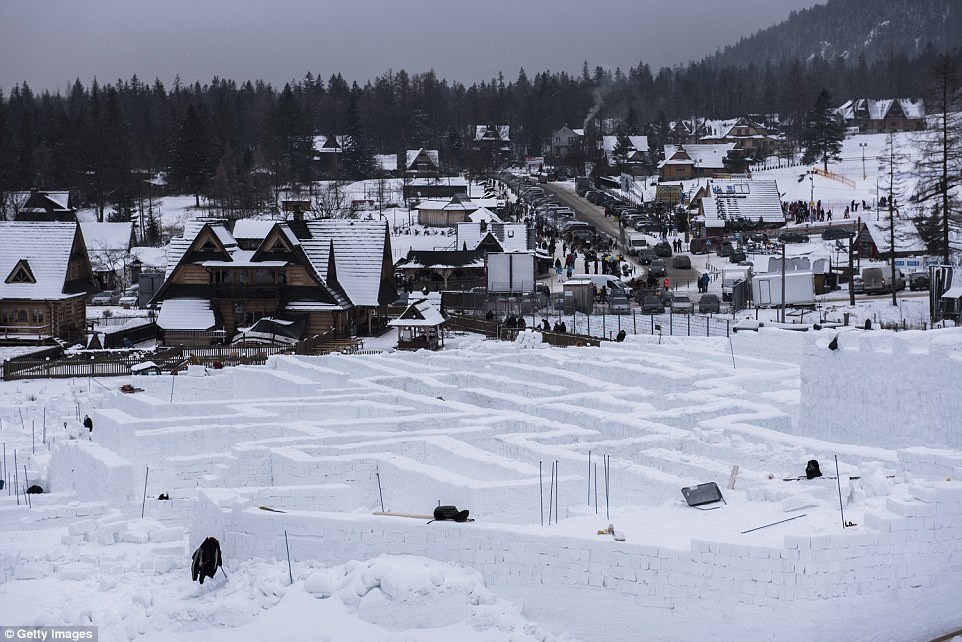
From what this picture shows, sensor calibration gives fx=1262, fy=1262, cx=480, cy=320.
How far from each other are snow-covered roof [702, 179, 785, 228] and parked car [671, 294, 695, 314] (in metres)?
26.1

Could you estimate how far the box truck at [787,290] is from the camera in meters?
43.0

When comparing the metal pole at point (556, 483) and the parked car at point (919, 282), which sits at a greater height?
the parked car at point (919, 282)

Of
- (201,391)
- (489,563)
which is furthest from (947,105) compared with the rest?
(489,563)

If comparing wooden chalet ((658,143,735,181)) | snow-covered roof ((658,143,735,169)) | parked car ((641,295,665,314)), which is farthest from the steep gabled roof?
snow-covered roof ((658,143,735,169))

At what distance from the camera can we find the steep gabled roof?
44375mm

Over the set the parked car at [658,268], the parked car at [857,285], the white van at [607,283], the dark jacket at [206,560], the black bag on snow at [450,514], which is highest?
the parked car at [658,268]

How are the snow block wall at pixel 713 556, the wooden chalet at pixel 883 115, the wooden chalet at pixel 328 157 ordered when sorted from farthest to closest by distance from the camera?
the wooden chalet at pixel 883 115
the wooden chalet at pixel 328 157
the snow block wall at pixel 713 556

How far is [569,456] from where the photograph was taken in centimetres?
2059

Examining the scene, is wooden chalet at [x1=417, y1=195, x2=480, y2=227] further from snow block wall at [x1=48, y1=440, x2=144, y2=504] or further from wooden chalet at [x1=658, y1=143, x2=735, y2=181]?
snow block wall at [x1=48, y1=440, x2=144, y2=504]

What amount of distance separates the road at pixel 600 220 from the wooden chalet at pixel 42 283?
75.6ft

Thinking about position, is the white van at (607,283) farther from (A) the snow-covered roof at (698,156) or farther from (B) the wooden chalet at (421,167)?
(B) the wooden chalet at (421,167)

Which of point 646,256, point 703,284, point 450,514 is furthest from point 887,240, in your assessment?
point 450,514

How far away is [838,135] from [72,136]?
2308 inches

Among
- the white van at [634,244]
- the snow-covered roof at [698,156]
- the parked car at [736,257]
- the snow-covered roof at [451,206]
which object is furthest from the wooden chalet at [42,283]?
the snow-covered roof at [698,156]
